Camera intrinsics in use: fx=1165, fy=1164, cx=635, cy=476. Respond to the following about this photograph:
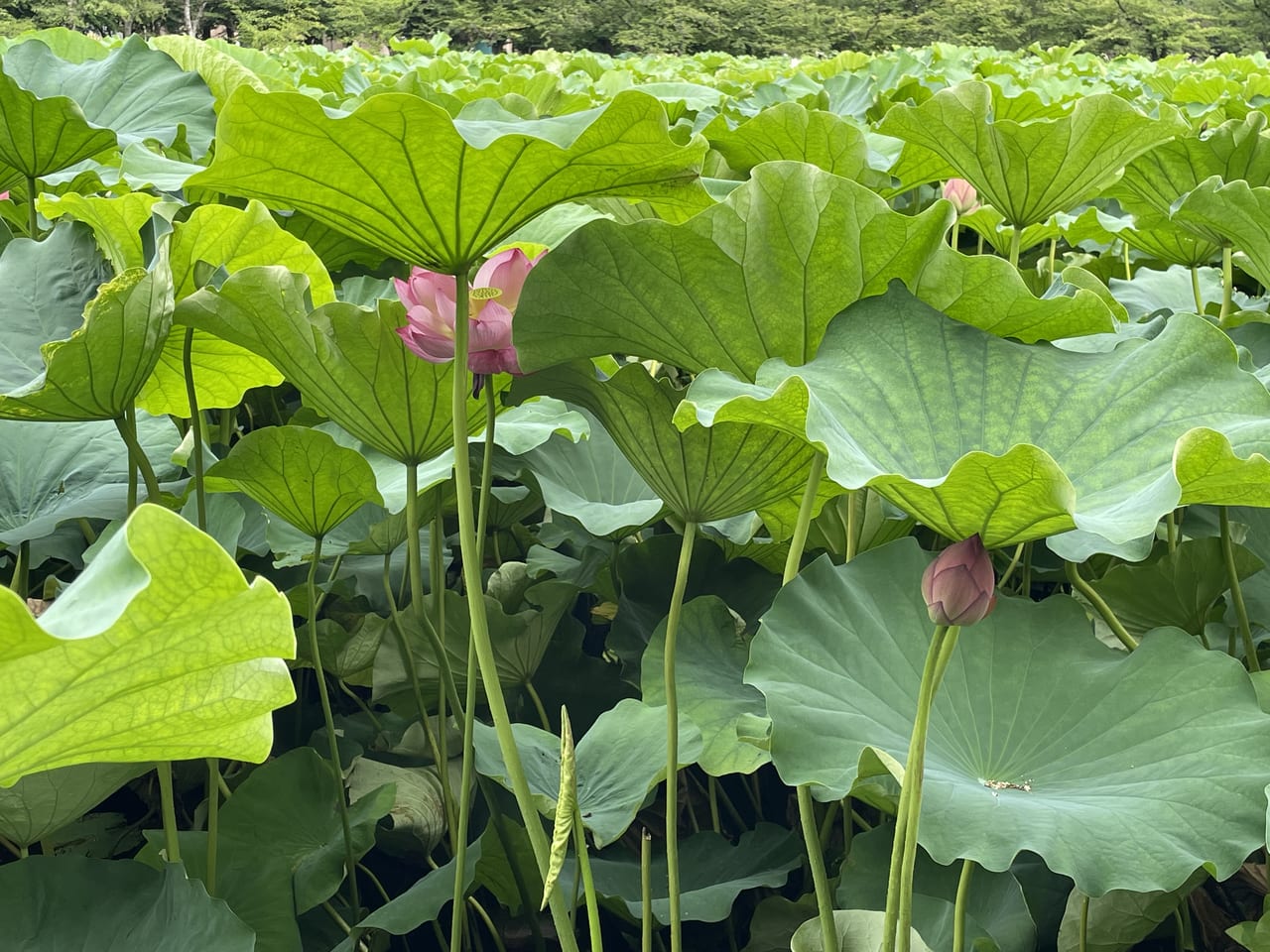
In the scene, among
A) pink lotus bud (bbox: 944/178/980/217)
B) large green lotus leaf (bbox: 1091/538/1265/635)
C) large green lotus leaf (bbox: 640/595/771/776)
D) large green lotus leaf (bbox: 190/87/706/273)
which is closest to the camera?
large green lotus leaf (bbox: 190/87/706/273)

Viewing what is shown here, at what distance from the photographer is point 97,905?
76 centimetres

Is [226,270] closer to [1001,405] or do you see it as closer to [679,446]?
[679,446]

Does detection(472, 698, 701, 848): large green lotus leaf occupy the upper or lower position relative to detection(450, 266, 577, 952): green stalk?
lower

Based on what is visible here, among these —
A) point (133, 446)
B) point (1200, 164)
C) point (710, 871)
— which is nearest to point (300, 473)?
point (133, 446)

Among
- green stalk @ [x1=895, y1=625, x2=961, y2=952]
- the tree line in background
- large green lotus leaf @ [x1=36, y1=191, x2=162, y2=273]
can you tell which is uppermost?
large green lotus leaf @ [x1=36, y1=191, x2=162, y2=273]

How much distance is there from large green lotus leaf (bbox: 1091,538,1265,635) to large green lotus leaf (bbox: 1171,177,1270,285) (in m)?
0.29

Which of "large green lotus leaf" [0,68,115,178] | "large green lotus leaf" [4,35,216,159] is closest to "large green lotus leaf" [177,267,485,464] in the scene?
"large green lotus leaf" [0,68,115,178]

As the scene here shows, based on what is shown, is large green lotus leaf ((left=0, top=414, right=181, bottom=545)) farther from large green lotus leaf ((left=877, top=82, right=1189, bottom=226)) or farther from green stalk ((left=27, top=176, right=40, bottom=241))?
large green lotus leaf ((left=877, top=82, right=1189, bottom=226))

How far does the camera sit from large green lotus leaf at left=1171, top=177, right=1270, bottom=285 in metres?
Result: 0.99

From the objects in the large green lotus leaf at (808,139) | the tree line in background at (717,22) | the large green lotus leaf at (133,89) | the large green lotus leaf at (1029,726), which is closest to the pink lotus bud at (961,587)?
the large green lotus leaf at (1029,726)

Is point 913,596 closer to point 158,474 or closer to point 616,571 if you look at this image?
point 616,571

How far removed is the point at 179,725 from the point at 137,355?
1.19 ft

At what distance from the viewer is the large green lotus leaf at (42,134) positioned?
1199 millimetres

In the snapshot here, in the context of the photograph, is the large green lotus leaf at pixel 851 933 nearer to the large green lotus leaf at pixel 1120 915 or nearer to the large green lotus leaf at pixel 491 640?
the large green lotus leaf at pixel 1120 915
